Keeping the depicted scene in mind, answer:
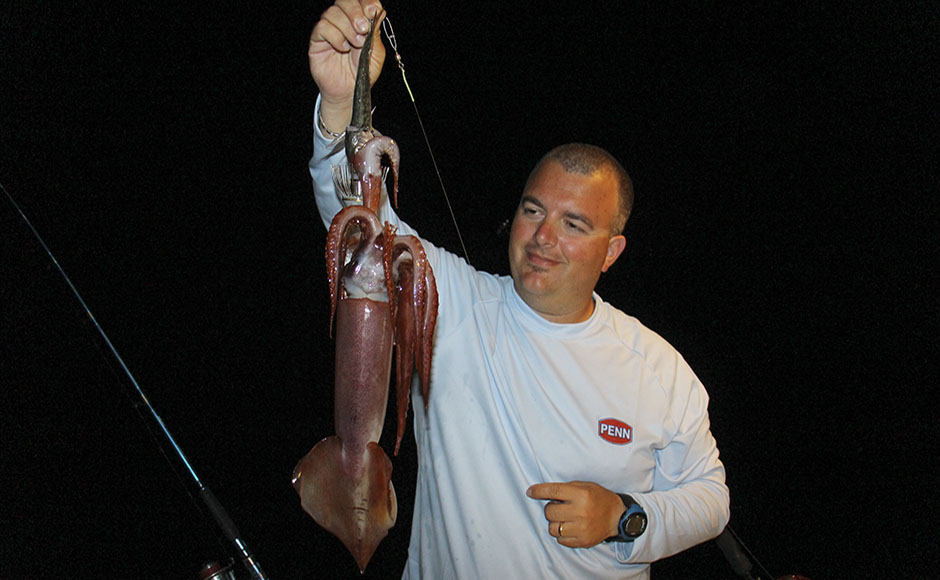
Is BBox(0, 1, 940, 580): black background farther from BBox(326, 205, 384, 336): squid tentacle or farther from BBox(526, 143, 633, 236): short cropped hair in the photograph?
BBox(326, 205, 384, 336): squid tentacle

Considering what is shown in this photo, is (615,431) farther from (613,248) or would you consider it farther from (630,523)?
(613,248)

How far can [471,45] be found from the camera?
2617mm

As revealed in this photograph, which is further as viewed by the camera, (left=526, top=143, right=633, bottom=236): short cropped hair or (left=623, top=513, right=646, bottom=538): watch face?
(left=526, top=143, right=633, bottom=236): short cropped hair

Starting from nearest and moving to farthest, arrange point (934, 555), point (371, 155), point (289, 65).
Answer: point (371, 155) < point (289, 65) < point (934, 555)

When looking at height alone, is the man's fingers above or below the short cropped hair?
above

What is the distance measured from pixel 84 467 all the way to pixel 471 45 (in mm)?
2461

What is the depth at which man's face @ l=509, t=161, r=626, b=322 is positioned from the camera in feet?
4.73

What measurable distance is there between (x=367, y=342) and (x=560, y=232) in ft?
2.43

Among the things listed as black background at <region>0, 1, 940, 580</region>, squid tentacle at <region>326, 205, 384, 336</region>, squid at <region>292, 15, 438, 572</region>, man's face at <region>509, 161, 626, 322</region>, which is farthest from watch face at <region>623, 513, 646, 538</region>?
black background at <region>0, 1, 940, 580</region>

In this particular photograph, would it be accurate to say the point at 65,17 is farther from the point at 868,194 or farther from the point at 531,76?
the point at 868,194

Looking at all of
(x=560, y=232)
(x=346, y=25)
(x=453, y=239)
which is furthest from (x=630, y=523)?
(x=453, y=239)

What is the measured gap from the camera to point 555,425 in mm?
1433

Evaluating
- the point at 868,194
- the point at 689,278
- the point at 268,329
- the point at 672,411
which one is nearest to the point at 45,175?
the point at 268,329

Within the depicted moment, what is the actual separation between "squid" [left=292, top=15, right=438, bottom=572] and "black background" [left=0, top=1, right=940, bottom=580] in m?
1.28
